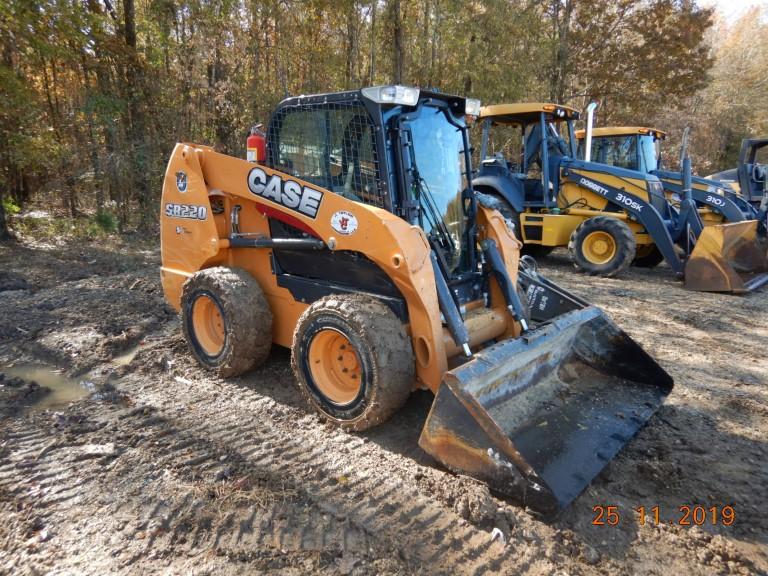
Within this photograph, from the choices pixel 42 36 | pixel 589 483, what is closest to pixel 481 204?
pixel 589 483

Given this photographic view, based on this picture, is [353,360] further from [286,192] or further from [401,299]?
[286,192]

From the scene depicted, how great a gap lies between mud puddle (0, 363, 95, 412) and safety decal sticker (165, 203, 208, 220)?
1485 millimetres

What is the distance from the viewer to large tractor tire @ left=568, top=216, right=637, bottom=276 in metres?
7.90

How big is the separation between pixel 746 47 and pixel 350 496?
1519 inches

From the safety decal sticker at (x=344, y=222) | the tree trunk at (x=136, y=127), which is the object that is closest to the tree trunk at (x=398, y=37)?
the tree trunk at (x=136, y=127)

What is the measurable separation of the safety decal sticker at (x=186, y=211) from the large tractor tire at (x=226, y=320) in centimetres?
45

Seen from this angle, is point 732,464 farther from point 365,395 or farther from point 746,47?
point 746,47

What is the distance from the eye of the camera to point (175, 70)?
37.1 ft

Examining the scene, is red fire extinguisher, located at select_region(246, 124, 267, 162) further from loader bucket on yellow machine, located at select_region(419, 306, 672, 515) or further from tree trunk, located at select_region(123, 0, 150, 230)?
tree trunk, located at select_region(123, 0, 150, 230)

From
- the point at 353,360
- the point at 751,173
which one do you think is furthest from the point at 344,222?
the point at 751,173

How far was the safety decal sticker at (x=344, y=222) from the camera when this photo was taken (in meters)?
3.07

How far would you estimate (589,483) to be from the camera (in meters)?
2.55

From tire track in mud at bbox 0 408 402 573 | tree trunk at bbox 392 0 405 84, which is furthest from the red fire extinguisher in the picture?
tree trunk at bbox 392 0 405 84
